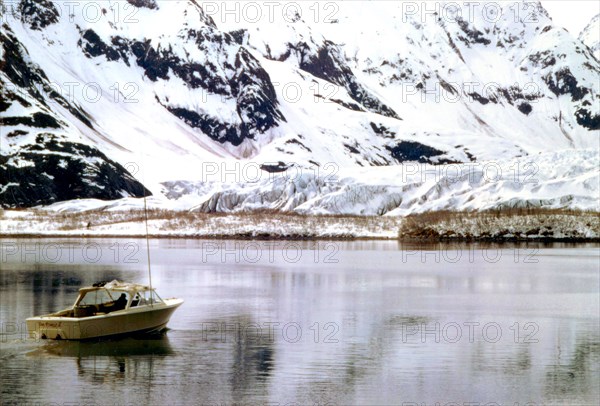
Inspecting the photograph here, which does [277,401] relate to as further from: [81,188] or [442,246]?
[81,188]

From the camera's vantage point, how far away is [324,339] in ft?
128

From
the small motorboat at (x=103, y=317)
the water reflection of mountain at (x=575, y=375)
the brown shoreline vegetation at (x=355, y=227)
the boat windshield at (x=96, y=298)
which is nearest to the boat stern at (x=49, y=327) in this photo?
the small motorboat at (x=103, y=317)

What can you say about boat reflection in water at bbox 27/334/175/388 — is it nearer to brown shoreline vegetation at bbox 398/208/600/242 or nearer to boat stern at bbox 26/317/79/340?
boat stern at bbox 26/317/79/340

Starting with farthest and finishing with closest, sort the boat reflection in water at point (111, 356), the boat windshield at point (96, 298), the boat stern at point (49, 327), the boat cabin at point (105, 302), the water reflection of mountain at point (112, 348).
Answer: the boat windshield at point (96, 298) → the boat cabin at point (105, 302) → the boat stern at point (49, 327) → the water reflection of mountain at point (112, 348) → the boat reflection in water at point (111, 356)

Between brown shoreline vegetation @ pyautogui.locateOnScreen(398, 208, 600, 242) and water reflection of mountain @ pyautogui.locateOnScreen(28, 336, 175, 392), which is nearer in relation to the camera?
water reflection of mountain @ pyautogui.locateOnScreen(28, 336, 175, 392)

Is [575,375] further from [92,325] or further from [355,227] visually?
[355,227]

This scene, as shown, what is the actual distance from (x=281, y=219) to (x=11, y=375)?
9708cm

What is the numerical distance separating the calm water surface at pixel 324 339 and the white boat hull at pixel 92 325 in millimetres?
430

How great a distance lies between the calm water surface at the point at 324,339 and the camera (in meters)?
30.5

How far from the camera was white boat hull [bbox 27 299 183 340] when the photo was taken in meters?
37.5

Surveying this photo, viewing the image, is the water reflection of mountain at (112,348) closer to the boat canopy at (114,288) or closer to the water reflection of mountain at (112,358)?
the water reflection of mountain at (112,358)

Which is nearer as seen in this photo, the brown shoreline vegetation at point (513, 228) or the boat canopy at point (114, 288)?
the boat canopy at point (114, 288)

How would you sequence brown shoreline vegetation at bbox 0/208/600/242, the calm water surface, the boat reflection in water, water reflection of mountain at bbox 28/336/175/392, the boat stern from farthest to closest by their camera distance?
1. brown shoreline vegetation at bbox 0/208/600/242
2. the boat stern
3. the boat reflection in water
4. water reflection of mountain at bbox 28/336/175/392
5. the calm water surface

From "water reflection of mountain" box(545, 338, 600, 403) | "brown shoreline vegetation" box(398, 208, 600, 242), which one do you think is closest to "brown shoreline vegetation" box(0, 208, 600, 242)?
"brown shoreline vegetation" box(398, 208, 600, 242)
